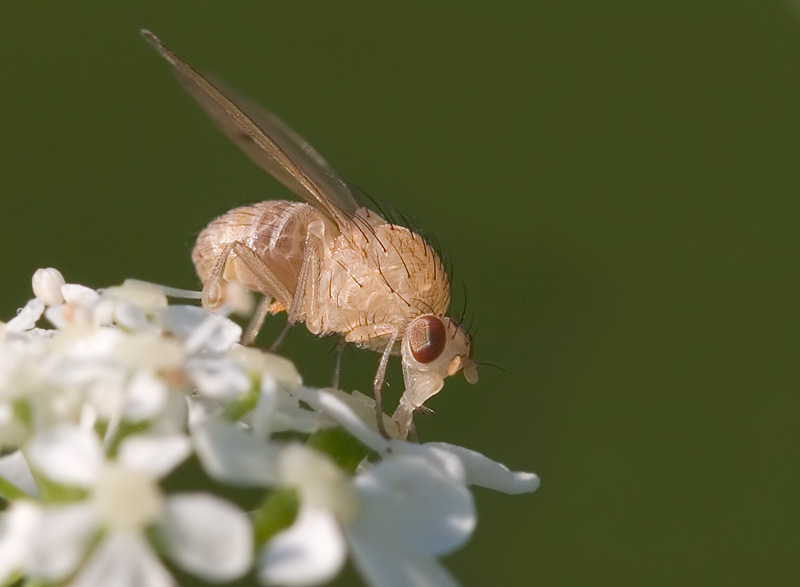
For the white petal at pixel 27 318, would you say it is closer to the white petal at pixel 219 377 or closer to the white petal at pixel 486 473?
the white petal at pixel 219 377

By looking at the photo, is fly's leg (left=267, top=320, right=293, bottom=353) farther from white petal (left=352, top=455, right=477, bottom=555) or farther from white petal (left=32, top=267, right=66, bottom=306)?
white petal (left=352, top=455, right=477, bottom=555)

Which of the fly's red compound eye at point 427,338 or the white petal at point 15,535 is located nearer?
the white petal at point 15,535

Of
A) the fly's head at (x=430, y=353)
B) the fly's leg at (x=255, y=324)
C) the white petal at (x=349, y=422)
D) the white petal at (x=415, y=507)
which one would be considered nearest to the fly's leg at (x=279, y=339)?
the fly's leg at (x=255, y=324)

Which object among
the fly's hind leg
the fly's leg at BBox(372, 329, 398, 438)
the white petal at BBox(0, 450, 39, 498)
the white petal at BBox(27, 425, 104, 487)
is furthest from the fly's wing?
the white petal at BBox(27, 425, 104, 487)

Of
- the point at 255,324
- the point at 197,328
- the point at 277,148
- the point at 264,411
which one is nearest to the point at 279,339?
the point at 255,324

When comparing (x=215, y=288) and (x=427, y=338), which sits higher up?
(x=427, y=338)

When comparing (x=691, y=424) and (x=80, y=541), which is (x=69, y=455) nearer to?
(x=80, y=541)

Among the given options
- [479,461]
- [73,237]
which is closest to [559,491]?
[73,237]

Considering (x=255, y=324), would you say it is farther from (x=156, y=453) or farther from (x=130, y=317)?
(x=156, y=453)
